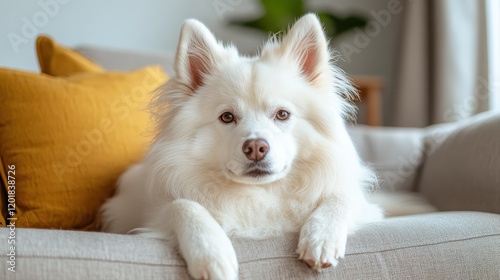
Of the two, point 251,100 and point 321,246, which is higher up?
point 251,100

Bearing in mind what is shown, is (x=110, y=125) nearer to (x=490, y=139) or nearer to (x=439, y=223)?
(x=439, y=223)

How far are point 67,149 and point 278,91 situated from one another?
2.87 feet

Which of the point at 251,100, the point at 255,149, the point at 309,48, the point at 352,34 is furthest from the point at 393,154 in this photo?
the point at 352,34

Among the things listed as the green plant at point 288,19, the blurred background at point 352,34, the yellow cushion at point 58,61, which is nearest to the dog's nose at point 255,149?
the yellow cushion at point 58,61

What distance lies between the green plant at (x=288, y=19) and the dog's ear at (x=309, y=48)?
1.86 meters

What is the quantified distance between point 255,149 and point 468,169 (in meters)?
1.03

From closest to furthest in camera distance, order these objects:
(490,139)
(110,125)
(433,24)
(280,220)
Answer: (280,220), (490,139), (110,125), (433,24)

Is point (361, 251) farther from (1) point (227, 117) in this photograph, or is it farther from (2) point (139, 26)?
(2) point (139, 26)

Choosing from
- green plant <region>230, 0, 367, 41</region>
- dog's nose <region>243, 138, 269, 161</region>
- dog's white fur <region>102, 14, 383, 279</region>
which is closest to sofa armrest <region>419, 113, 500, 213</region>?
dog's white fur <region>102, 14, 383, 279</region>

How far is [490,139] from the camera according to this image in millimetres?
1884

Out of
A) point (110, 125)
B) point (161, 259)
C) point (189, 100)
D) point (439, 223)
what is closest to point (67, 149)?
point (110, 125)

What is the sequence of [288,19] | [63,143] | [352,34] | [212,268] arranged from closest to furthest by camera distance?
[212,268]
[63,143]
[288,19]
[352,34]

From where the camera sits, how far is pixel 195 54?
1689mm

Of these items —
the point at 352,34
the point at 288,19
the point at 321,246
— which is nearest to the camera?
the point at 321,246
